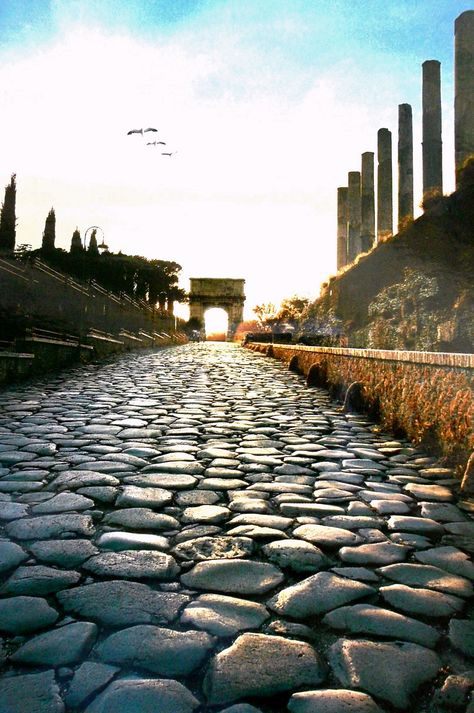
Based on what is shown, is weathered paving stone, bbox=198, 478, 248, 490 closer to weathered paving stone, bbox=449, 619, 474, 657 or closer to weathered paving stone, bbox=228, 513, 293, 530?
weathered paving stone, bbox=228, 513, 293, 530

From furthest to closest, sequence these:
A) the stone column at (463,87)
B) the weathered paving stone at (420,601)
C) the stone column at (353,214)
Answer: the stone column at (353,214) < the stone column at (463,87) < the weathered paving stone at (420,601)

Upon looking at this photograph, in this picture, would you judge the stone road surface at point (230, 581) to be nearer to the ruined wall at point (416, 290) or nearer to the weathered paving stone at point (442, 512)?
the weathered paving stone at point (442, 512)

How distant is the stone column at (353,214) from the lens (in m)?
31.8

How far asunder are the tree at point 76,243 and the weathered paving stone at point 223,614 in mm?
44740

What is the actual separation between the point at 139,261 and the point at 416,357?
51.5 metres

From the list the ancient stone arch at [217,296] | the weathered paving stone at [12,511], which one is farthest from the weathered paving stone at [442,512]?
the ancient stone arch at [217,296]

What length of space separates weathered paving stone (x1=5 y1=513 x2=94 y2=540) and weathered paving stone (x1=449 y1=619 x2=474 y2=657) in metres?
1.59

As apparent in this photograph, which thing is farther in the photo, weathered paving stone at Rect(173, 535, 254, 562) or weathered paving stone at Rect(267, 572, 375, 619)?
weathered paving stone at Rect(173, 535, 254, 562)

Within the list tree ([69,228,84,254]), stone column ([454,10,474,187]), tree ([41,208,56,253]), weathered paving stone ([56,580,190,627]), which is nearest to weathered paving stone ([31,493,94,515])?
weathered paving stone ([56,580,190,627])

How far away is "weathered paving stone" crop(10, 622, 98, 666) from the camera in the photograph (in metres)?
1.60

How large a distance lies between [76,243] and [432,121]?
102 ft

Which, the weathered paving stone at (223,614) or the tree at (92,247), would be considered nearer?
the weathered paving stone at (223,614)

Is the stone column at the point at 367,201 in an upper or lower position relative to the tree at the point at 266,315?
upper

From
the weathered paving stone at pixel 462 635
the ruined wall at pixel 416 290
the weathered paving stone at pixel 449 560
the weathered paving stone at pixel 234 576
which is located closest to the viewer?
the weathered paving stone at pixel 462 635
